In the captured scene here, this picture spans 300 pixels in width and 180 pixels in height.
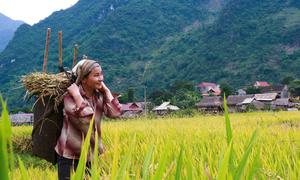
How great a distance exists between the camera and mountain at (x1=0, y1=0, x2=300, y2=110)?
221ft

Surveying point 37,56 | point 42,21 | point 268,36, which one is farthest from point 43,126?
point 42,21

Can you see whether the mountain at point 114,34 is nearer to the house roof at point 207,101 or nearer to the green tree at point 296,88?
the house roof at point 207,101

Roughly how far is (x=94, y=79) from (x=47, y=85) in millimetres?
→ 371

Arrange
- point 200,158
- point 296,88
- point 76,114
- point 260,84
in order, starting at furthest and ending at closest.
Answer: point 260,84
point 296,88
point 76,114
point 200,158

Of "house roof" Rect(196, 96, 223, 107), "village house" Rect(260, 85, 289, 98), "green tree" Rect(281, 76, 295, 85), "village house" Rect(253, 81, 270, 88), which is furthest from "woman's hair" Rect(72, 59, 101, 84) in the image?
"village house" Rect(253, 81, 270, 88)

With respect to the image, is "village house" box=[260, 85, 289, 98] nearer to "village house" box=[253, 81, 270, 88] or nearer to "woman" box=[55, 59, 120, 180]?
"village house" box=[253, 81, 270, 88]

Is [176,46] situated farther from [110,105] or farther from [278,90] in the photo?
[110,105]

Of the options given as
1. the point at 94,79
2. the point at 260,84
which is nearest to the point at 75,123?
the point at 94,79

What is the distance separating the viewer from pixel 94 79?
10.5 feet

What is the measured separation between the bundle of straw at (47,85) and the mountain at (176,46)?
51.5 metres

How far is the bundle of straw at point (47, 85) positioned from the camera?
10.5 ft

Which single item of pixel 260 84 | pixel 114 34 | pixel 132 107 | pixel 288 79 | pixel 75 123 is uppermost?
pixel 114 34

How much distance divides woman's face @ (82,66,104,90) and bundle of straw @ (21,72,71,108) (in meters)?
0.18

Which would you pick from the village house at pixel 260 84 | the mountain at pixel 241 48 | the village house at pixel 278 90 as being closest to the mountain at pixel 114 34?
the mountain at pixel 241 48
